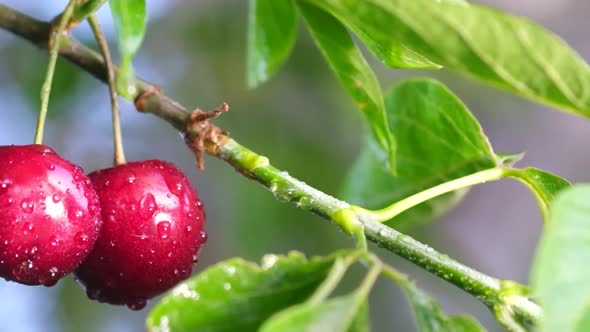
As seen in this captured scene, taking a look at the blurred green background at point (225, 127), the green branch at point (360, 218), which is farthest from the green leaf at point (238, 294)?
the blurred green background at point (225, 127)

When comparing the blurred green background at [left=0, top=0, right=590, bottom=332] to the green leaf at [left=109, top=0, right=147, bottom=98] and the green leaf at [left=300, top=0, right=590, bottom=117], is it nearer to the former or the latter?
the green leaf at [left=109, top=0, right=147, bottom=98]

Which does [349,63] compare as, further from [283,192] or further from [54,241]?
[54,241]

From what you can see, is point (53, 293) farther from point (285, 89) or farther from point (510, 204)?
point (510, 204)

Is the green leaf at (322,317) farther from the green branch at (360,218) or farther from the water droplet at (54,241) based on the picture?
the water droplet at (54,241)

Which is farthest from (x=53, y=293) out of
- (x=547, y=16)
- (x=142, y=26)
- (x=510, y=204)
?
(x=547, y=16)

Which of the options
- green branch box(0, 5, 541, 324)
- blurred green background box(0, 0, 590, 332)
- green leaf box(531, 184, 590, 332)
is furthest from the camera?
blurred green background box(0, 0, 590, 332)

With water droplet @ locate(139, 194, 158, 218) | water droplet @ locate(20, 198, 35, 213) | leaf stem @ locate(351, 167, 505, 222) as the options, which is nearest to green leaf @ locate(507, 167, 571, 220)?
leaf stem @ locate(351, 167, 505, 222)

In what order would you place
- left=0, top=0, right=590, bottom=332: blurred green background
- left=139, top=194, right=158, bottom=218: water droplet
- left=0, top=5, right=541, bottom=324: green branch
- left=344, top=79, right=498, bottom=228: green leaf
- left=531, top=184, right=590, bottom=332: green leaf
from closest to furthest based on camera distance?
1. left=531, top=184, right=590, bottom=332: green leaf
2. left=0, top=5, right=541, bottom=324: green branch
3. left=139, top=194, right=158, bottom=218: water droplet
4. left=344, top=79, right=498, bottom=228: green leaf
5. left=0, top=0, right=590, bottom=332: blurred green background
